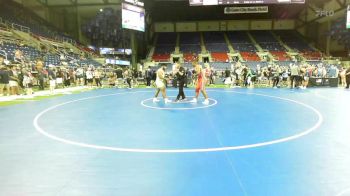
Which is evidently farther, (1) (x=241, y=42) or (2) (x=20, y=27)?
(1) (x=241, y=42)

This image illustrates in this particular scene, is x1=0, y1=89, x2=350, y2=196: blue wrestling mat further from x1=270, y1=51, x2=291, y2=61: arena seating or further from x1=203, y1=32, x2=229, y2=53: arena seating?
x1=203, y1=32, x2=229, y2=53: arena seating

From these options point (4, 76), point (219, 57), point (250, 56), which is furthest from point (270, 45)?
point (4, 76)

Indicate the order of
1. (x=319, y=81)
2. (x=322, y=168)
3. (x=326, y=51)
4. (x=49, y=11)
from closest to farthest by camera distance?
(x=322, y=168), (x=319, y=81), (x=49, y=11), (x=326, y=51)

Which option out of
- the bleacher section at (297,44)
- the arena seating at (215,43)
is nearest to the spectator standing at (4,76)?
the arena seating at (215,43)

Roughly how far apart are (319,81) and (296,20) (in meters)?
32.5

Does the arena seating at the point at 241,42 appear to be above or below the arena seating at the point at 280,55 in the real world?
above

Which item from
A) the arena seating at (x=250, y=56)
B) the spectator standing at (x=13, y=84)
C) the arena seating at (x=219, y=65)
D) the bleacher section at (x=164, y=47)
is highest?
the bleacher section at (x=164, y=47)

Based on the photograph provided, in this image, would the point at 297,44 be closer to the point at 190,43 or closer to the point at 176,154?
the point at 190,43

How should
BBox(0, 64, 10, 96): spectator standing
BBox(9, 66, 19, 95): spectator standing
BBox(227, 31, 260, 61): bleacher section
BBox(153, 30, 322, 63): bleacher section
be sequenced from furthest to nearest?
BBox(227, 31, 260, 61): bleacher section
BBox(153, 30, 322, 63): bleacher section
BBox(9, 66, 19, 95): spectator standing
BBox(0, 64, 10, 96): spectator standing

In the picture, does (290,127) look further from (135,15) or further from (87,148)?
(135,15)

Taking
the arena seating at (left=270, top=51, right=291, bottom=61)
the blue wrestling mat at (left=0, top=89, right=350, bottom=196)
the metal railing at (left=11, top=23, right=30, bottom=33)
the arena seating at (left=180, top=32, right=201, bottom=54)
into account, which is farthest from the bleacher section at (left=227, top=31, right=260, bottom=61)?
the blue wrestling mat at (left=0, top=89, right=350, bottom=196)

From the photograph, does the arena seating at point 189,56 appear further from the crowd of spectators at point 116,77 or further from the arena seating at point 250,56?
the crowd of spectators at point 116,77

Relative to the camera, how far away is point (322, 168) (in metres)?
4.30

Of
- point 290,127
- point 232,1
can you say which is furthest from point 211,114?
point 232,1
